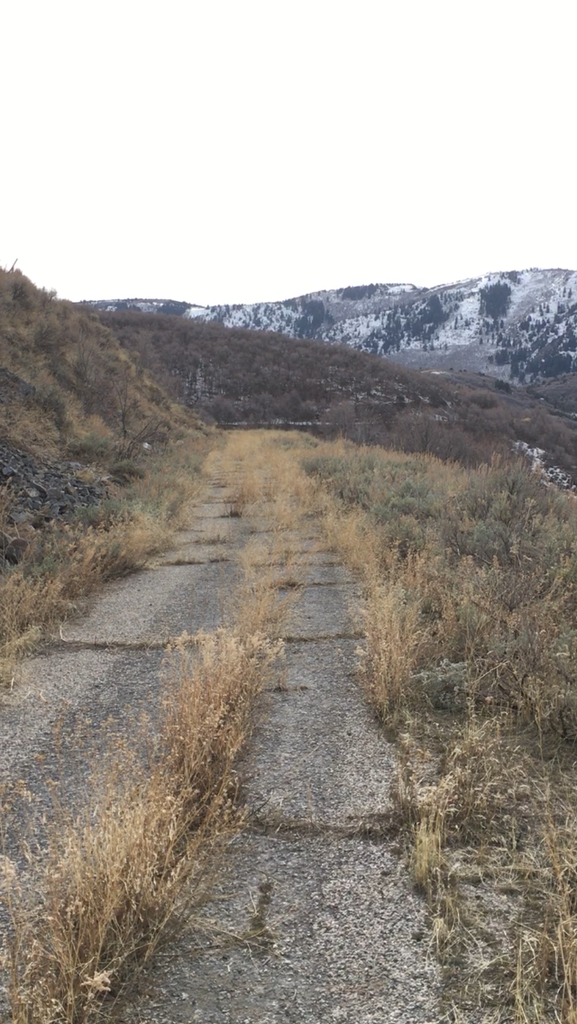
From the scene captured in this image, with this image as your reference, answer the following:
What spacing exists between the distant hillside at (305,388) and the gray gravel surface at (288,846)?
33.3m

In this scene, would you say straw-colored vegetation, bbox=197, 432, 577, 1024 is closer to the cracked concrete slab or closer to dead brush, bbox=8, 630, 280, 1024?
the cracked concrete slab

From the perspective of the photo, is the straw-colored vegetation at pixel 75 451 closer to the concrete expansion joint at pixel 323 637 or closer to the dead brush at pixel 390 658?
Answer: the concrete expansion joint at pixel 323 637

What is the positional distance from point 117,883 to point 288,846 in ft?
2.72

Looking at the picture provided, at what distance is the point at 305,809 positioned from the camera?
9.43 feet

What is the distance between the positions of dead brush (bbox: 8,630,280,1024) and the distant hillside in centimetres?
3500

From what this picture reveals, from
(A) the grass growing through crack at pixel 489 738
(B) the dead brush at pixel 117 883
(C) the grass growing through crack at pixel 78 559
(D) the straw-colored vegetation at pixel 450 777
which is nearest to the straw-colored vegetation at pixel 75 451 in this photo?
(C) the grass growing through crack at pixel 78 559

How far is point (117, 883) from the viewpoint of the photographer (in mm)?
2059

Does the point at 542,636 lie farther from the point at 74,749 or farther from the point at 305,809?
the point at 74,749

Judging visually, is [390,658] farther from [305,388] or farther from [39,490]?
[305,388]

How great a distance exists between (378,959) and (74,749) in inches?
79.4

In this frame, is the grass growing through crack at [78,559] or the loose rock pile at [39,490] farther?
the loose rock pile at [39,490]

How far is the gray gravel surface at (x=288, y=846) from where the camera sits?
6.25ft

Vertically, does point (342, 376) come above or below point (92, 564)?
above

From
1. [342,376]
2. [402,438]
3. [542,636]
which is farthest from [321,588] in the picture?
[342,376]
